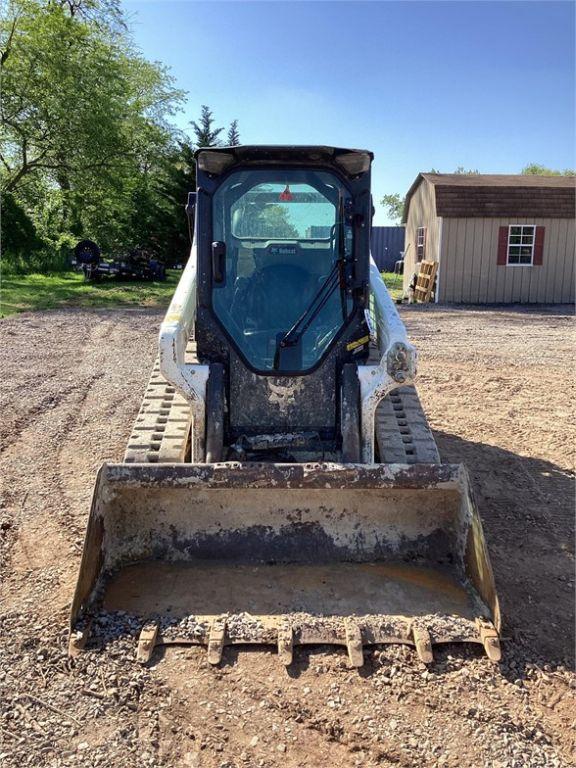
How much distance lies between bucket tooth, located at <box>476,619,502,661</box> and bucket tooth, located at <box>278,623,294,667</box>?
87 centimetres

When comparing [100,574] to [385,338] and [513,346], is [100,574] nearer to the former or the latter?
[385,338]

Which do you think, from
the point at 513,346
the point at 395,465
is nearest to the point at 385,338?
the point at 395,465

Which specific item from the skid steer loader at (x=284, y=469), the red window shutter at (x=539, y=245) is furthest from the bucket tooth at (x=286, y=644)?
the red window shutter at (x=539, y=245)

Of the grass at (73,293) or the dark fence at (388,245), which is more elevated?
the dark fence at (388,245)

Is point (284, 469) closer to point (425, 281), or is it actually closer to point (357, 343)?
point (357, 343)

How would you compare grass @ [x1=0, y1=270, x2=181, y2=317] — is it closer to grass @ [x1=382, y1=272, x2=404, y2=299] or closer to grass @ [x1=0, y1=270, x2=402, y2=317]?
grass @ [x1=0, y1=270, x2=402, y2=317]

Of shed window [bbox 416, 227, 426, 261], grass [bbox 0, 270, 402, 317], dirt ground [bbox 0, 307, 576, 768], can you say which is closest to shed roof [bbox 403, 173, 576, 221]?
shed window [bbox 416, 227, 426, 261]

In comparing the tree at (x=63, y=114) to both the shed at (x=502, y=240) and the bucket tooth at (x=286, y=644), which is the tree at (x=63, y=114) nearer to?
the shed at (x=502, y=240)

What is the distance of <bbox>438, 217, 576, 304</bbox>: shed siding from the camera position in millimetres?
18469

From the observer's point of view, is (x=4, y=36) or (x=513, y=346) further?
(x=4, y=36)

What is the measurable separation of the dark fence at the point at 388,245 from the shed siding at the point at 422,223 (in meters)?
9.12

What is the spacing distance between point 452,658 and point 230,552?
4.22ft

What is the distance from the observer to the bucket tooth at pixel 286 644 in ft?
9.71

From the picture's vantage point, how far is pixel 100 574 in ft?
11.3
